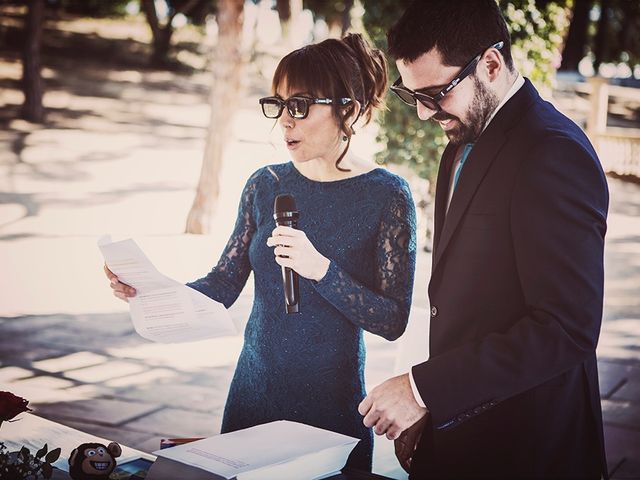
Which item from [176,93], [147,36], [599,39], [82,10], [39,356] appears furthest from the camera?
[599,39]

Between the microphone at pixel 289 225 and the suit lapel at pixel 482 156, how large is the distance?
490 millimetres

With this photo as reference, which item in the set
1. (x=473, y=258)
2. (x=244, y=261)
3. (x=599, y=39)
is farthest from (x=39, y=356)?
(x=599, y=39)

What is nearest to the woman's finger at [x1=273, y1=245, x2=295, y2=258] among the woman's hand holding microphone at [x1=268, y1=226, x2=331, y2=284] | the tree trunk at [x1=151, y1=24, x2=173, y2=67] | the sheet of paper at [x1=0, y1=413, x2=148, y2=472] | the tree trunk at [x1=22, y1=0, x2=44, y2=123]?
the woman's hand holding microphone at [x1=268, y1=226, x2=331, y2=284]

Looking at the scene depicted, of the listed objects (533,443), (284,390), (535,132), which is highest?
(535,132)

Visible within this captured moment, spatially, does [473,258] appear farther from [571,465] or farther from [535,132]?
[571,465]

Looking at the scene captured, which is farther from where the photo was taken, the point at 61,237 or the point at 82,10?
the point at 82,10

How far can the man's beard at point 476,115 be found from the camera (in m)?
1.98

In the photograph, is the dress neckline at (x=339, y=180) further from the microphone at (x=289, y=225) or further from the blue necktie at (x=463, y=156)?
the blue necktie at (x=463, y=156)

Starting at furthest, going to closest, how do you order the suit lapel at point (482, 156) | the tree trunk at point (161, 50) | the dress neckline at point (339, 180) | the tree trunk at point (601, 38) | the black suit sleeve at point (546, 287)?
the tree trunk at point (601, 38)
the tree trunk at point (161, 50)
the dress neckline at point (339, 180)
the suit lapel at point (482, 156)
the black suit sleeve at point (546, 287)

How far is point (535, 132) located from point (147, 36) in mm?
26609

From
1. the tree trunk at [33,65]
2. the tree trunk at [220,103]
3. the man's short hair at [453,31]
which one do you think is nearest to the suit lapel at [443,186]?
the man's short hair at [453,31]

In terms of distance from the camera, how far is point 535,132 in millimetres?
1845

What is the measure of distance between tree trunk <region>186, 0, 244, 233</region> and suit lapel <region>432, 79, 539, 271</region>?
762 centimetres

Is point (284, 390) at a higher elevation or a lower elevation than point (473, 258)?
lower
